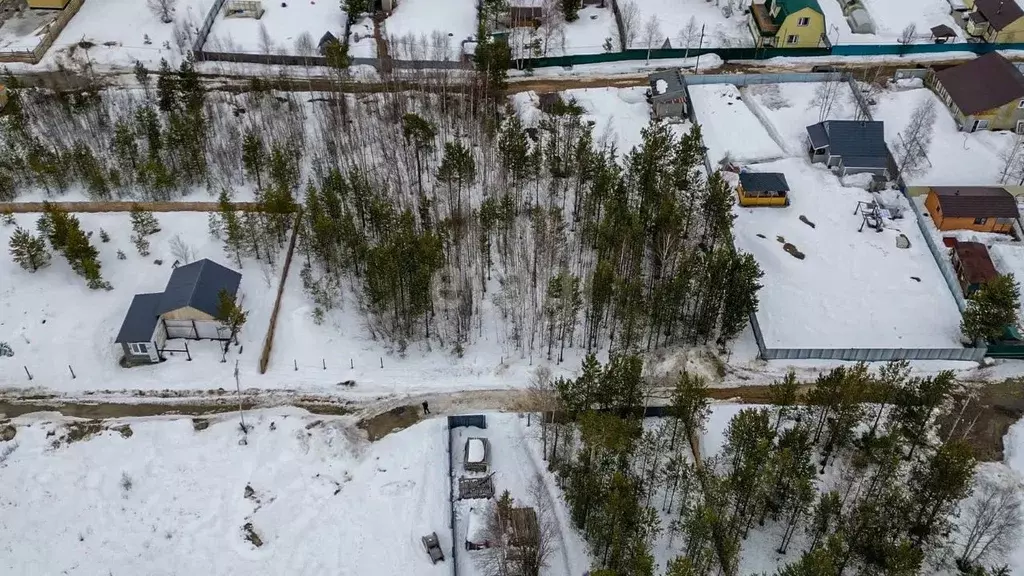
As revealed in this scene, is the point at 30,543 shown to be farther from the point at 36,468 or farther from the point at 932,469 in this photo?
the point at 932,469

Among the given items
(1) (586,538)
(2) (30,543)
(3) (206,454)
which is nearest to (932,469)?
(1) (586,538)

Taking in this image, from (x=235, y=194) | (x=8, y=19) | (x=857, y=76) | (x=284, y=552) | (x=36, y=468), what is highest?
(x=8, y=19)

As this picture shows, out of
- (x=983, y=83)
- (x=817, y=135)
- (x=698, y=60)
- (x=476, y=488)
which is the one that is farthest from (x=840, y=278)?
(x=698, y=60)

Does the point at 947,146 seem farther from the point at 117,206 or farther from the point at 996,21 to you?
the point at 117,206

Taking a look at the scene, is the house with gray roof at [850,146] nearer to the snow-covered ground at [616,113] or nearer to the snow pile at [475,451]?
the snow-covered ground at [616,113]

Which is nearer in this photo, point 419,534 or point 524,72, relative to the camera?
point 419,534

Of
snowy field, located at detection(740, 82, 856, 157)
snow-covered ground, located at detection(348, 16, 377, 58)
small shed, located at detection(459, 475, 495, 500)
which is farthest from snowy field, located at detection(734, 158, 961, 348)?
snow-covered ground, located at detection(348, 16, 377, 58)
